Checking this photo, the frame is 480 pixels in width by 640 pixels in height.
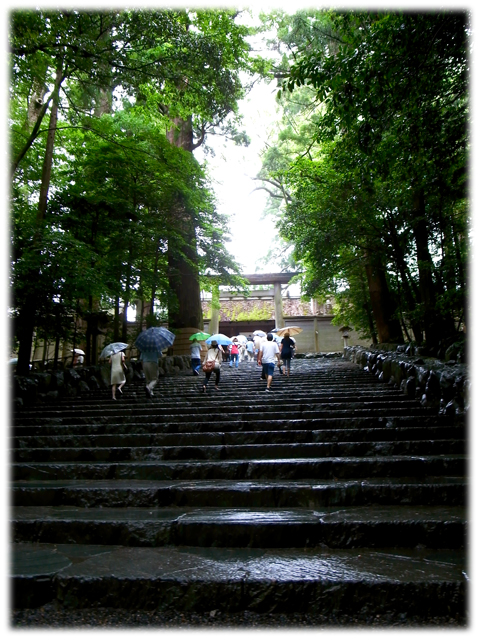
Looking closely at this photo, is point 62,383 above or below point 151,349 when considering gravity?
below

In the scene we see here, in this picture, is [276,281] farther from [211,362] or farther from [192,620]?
[192,620]

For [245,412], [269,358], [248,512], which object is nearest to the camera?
[248,512]

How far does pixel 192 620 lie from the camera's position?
8.71 feet

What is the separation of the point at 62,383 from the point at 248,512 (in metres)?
7.93

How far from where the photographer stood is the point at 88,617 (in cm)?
272

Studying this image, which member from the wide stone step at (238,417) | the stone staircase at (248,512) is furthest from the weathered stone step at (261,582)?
the wide stone step at (238,417)

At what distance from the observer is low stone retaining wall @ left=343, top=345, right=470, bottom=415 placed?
6.21m

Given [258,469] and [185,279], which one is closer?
[258,469]

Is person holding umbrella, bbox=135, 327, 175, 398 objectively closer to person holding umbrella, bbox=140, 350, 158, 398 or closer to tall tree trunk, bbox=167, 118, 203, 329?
person holding umbrella, bbox=140, 350, 158, 398

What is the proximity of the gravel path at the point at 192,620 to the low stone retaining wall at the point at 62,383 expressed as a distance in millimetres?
7073

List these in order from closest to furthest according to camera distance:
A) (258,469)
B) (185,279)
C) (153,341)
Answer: (258,469) < (153,341) < (185,279)

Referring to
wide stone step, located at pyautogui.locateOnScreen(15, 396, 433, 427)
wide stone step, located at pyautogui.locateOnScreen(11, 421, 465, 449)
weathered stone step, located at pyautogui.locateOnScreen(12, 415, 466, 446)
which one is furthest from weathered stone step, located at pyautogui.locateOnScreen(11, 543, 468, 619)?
wide stone step, located at pyautogui.locateOnScreen(15, 396, 433, 427)

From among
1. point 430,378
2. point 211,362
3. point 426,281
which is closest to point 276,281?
point 426,281

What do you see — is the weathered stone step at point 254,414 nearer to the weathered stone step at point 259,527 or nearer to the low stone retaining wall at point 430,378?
the low stone retaining wall at point 430,378
